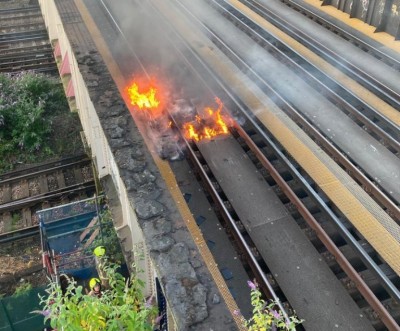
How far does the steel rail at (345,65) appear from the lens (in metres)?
12.0

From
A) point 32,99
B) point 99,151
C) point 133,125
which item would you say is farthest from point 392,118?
point 32,99

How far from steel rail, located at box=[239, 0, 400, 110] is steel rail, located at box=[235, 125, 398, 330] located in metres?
5.38

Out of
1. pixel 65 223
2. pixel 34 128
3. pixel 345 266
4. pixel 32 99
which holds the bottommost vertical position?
pixel 345 266

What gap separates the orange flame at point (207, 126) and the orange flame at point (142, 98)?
42.7 inches

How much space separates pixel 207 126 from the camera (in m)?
9.63

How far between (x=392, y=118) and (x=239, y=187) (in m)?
5.56

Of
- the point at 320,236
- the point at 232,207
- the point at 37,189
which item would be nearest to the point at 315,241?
the point at 320,236

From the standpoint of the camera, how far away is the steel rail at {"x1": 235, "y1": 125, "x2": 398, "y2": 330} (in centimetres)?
594

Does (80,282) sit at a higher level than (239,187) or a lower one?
higher

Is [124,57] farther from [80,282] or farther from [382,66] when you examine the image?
[382,66]

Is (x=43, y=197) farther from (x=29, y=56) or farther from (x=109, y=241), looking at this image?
(x=29, y=56)

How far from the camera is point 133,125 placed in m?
8.86

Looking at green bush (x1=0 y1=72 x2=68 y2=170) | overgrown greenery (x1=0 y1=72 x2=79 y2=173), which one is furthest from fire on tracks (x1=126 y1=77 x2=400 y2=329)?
green bush (x1=0 y1=72 x2=68 y2=170)

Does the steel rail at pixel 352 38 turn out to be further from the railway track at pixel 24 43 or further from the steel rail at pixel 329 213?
the railway track at pixel 24 43
